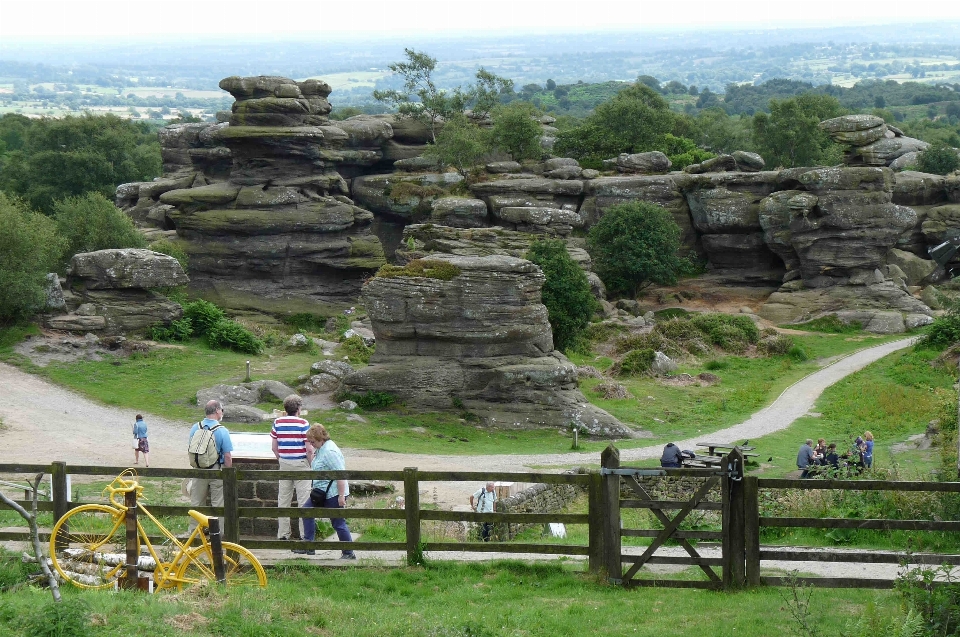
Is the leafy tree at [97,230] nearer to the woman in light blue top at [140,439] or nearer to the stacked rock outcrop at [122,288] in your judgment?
the stacked rock outcrop at [122,288]

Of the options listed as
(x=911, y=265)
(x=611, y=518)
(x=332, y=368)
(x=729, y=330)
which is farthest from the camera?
(x=911, y=265)

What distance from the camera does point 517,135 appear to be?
2441 inches

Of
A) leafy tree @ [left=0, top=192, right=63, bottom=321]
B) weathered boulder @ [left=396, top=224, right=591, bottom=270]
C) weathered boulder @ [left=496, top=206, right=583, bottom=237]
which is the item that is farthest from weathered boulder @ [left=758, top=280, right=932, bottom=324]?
leafy tree @ [left=0, top=192, right=63, bottom=321]

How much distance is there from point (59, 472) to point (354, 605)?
4348mm

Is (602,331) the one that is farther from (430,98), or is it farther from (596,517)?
(596,517)

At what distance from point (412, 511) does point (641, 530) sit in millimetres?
2816

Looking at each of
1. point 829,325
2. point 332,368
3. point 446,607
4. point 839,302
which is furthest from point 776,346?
point 446,607

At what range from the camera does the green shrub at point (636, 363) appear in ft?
138

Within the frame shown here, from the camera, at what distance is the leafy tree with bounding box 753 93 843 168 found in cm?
6831

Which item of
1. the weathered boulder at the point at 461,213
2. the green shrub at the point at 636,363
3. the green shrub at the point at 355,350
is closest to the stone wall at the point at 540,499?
the green shrub at the point at 355,350

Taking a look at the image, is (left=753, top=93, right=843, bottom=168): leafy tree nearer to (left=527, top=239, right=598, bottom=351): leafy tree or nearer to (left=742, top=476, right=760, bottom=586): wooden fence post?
(left=527, top=239, right=598, bottom=351): leafy tree

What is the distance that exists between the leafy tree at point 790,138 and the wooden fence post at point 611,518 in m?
58.2

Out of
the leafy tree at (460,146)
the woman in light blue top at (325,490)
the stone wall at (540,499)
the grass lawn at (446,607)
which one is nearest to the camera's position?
the grass lawn at (446,607)

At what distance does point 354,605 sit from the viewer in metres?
12.0
